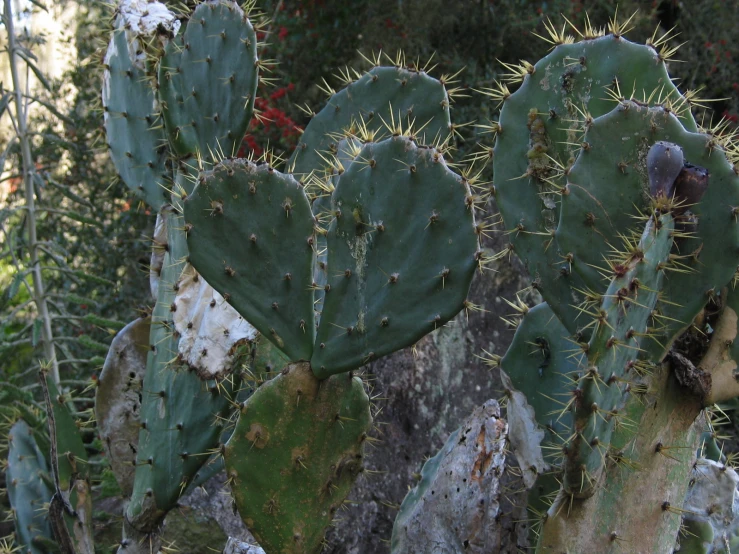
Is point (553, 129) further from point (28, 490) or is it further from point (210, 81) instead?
point (28, 490)

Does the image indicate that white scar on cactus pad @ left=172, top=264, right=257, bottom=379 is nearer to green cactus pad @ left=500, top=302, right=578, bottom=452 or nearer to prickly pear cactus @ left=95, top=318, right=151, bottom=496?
prickly pear cactus @ left=95, top=318, right=151, bottom=496

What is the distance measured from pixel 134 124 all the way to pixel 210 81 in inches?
15.1

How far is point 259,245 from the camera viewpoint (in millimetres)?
1782

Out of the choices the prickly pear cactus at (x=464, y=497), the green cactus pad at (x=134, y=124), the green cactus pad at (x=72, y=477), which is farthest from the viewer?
the green cactus pad at (x=134, y=124)

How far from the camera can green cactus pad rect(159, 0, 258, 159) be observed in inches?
89.0

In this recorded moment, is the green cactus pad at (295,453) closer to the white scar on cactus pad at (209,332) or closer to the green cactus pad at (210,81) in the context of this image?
the white scar on cactus pad at (209,332)

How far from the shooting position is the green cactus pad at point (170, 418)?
2.07 meters

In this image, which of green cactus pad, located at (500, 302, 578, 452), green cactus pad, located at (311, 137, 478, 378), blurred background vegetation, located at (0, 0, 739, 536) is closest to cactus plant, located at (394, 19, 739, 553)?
green cactus pad, located at (500, 302, 578, 452)

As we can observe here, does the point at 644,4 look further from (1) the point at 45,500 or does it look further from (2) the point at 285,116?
(1) the point at 45,500

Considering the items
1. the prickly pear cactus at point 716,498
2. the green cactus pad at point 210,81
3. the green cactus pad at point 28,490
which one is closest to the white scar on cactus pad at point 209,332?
the green cactus pad at point 210,81

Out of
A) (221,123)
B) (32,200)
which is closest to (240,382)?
(221,123)

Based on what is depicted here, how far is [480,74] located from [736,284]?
3339mm

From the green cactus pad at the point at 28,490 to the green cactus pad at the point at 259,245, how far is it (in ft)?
4.21

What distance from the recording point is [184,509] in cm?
236
